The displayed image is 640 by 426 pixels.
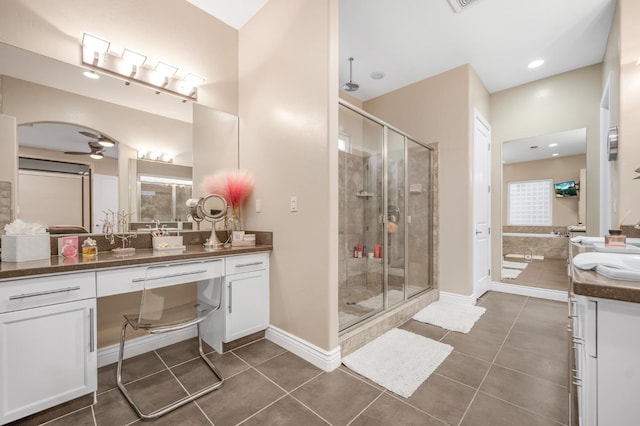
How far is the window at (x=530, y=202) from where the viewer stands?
5.36m

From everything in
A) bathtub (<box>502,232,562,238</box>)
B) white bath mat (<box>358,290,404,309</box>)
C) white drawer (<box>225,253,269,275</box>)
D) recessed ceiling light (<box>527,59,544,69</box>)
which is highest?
recessed ceiling light (<box>527,59,544,69</box>)

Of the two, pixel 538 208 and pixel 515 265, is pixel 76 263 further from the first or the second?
pixel 538 208

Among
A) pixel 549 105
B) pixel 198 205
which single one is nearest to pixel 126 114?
pixel 198 205

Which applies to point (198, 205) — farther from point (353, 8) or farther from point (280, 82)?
point (353, 8)

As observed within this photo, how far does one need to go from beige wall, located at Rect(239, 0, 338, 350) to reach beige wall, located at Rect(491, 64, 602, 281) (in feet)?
10.4

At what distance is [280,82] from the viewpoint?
230 centimetres

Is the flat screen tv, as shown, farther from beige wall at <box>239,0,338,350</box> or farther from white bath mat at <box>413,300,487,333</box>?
beige wall at <box>239,0,338,350</box>

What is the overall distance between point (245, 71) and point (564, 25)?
10.4 feet

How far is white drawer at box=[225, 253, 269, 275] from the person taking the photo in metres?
2.10

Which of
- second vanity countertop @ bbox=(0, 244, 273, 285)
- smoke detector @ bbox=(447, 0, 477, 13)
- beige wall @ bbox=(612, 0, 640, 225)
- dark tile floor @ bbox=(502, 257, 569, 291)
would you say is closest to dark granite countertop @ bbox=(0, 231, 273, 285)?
second vanity countertop @ bbox=(0, 244, 273, 285)

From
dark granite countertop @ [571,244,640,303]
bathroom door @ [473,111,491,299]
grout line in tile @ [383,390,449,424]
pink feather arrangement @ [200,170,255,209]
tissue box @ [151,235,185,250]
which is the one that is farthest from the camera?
bathroom door @ [473,111,491,299]

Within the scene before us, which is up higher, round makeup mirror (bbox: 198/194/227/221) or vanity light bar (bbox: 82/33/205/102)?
vanity light bar (bbox: 82/33/205/102)

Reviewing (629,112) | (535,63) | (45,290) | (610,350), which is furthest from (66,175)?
(535,63)

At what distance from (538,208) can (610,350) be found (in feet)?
19.3
